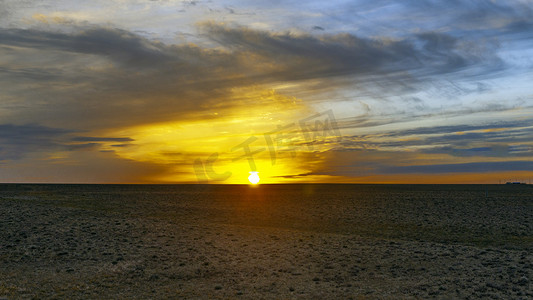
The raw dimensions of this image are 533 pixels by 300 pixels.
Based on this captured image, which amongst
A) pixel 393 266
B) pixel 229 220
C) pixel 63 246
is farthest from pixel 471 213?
pixel 63 246

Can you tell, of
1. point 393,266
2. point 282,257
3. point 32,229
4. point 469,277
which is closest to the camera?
point 469,277

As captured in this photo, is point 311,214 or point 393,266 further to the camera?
point 311,214

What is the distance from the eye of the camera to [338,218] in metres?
41.7

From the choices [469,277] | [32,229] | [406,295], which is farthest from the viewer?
[32,229]

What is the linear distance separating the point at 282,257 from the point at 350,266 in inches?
153

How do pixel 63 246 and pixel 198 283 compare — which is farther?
pixel 63 246

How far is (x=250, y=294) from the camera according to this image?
17281mm

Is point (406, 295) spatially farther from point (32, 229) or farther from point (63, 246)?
point (32, 229)

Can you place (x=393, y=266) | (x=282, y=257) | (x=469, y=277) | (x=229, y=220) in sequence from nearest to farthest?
(x=469, y=277), (x=393, y=266), (x=282, y=257), (x=229, y=220)

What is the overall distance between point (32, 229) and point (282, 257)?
17.4 m

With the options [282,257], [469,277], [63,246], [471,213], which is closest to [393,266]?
[469,277]

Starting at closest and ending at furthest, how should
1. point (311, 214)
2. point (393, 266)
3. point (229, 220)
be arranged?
point (393, 266) → point (229, 220) → point (311, 214)

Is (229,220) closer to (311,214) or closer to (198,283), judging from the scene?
(311,214)

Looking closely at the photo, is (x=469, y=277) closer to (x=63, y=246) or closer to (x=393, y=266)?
(x=393, y=266)
